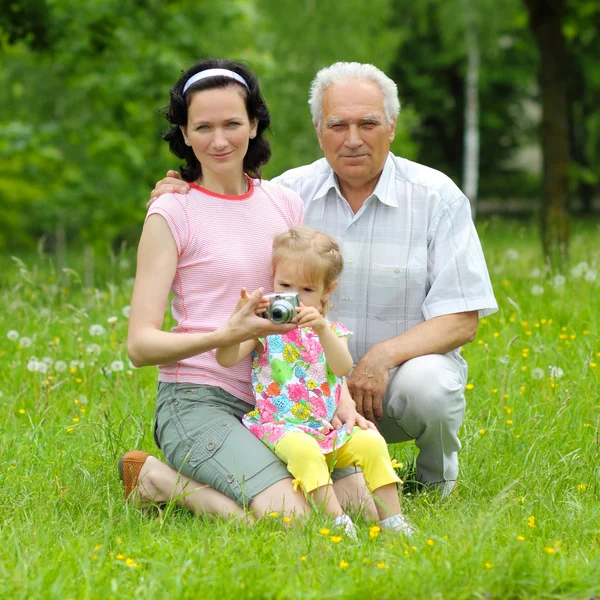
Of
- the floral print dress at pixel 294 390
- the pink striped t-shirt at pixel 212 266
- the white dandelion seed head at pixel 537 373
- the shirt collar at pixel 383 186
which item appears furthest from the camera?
the white dandelion seed head at pixel 537 373

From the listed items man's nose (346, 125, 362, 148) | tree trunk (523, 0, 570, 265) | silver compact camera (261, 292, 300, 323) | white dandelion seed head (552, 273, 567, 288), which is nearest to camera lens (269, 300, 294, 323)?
silver compact camera (261, 292, 300, 323)

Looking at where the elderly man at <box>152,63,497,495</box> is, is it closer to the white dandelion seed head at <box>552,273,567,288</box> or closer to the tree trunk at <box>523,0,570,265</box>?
the white dandelion seed head at <box>552,273,567,288</box>

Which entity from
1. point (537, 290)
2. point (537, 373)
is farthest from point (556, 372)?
point (537, 290)

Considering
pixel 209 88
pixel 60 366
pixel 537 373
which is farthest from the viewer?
pixel 60 366

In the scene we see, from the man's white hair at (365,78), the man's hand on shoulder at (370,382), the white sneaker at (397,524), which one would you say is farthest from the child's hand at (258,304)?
the man's white hair at (365,78)

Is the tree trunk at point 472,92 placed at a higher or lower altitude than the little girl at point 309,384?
higher

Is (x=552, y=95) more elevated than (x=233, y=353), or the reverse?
(x=552, y=95)

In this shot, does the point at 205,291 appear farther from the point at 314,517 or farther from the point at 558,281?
the point at 558,281

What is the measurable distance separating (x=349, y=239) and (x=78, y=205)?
1124 cm

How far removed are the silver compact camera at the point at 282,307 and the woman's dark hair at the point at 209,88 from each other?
32.1 inches

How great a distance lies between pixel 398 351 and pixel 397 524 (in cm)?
78

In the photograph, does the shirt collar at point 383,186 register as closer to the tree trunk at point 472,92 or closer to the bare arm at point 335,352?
the bare arm at point 335,352

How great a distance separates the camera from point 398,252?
410cm

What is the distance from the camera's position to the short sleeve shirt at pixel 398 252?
407cm
